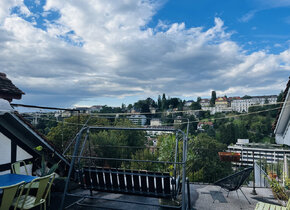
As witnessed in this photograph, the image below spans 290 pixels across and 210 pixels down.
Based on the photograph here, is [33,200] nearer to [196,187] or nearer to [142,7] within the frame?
[196,187]

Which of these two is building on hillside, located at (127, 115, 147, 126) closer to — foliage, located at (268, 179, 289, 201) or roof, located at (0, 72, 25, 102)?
foliage, located at (268, 179, 289, 201)

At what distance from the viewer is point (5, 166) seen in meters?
3.71

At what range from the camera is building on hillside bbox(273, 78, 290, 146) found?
5.27 meters

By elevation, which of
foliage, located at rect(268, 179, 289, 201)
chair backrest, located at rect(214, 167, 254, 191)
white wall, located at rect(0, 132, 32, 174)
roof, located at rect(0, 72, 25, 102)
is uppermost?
roof, located at rect(0, 72, 25, 102)

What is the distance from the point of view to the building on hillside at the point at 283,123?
5266mm

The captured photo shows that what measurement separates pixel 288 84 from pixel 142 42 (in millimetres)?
8865

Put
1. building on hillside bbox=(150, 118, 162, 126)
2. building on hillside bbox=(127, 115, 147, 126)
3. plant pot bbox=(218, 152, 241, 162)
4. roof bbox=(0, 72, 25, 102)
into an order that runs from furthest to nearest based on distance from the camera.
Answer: building on hillside bbox=(150, 118, 162, 126)
plant pot bbox=(218, 152, 241, 162)
roof bbox=(0, 72, 25, 102)
building on hillside bbox=(127, 115, 147, 126)

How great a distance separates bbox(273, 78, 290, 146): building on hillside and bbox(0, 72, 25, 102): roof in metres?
6.83

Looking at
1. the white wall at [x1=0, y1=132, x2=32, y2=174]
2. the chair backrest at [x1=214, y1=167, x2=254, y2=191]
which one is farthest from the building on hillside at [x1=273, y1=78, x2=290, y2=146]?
the white wall at [x1=0, y1=132, x2=32, y2=174]

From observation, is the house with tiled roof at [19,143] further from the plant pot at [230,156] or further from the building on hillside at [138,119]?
the plant pot at [230,156]

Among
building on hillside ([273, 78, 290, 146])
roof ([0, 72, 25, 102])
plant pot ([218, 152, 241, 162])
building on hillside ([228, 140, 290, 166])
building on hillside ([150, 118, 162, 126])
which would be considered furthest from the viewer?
building on hillside ([150, 118, 162, 126])

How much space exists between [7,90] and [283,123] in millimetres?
7461

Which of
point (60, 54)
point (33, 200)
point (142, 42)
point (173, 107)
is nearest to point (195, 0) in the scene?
point (142, 42)

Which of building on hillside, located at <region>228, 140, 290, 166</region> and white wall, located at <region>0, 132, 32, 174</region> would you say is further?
building on hillside, located at <region>228, 140, 290, 166</region>
